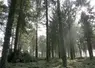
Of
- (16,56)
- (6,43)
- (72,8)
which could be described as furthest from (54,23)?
(6,43)

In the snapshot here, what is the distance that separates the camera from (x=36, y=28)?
22469mm

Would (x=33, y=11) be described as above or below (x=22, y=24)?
above

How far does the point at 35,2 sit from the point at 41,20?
3352 mm

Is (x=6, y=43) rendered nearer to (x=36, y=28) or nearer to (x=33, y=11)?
(x=33, y=11)

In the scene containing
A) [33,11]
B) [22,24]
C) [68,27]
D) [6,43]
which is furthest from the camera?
[68,27]

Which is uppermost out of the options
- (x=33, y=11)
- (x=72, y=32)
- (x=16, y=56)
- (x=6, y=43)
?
Result: (x=33, y=11)

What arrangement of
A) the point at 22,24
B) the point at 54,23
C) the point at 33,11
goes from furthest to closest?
the point at 54,23
the point at 33,11
the point at 22,24

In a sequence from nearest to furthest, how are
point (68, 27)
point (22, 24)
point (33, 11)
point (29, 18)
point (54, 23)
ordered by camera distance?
point (22, 24) < point (29, 18) < point (33, 11) < point (68, 27) < point (54, 23)

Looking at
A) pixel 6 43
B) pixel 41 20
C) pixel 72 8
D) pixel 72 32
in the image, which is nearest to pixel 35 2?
pixel 41 20

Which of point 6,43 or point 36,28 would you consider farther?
point 36,28

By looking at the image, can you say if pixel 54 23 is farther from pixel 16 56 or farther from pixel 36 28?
pixel 16 56

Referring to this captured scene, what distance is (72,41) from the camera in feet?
76.2

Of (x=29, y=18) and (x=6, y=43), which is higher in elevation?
(x=29, y=18)

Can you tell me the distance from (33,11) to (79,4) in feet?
25.8
